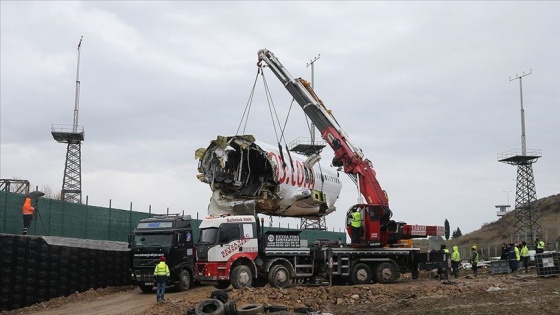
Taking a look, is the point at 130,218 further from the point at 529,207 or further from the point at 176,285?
the point at 529,207

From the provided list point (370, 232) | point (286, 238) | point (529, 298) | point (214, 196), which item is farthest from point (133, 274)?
point (529, 298)

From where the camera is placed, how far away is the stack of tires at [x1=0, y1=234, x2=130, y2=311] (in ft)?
63.9

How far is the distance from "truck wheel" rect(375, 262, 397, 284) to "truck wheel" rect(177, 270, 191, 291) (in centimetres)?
743

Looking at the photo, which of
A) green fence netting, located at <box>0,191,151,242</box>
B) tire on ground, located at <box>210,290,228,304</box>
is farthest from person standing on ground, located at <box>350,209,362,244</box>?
green fence netting, located at <box>0,191,151,242</box>

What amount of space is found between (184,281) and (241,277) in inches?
141

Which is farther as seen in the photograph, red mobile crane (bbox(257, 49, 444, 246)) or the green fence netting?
red mobile crane (bbox(257, 49, 444, 246))

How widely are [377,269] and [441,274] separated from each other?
4.99 meters

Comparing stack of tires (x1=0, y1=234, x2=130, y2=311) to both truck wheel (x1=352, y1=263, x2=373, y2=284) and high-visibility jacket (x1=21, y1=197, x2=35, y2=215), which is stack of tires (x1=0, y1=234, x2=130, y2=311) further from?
truck wheel (x1=352, y1=263, x2=373, y2=284)

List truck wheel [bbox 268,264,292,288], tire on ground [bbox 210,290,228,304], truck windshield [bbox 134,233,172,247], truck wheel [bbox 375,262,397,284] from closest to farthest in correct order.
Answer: tire on ground [bbox 210,290,228,304] < truck wheel [bbox 268,264,292,288] < truck windshield [bbox 134,233,172,247] < truck wheel [bbox 375,262,397,284]

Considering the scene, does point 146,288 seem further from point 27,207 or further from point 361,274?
point 361,274

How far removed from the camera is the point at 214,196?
21938mm

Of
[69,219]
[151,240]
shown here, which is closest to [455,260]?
[151,240]

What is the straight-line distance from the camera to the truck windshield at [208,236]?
20578 mm

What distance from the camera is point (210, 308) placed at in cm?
1641
